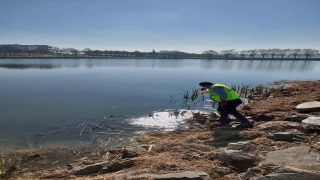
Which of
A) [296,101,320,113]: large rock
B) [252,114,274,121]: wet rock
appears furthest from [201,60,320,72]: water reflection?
[252,114,274,121]: wet rock

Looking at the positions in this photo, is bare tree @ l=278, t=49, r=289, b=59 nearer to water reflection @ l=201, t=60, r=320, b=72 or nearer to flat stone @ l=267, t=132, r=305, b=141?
water reflection @ l=201, t=60, r=320, b=72

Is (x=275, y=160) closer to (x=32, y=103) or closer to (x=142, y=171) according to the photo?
(x=142, y=171)

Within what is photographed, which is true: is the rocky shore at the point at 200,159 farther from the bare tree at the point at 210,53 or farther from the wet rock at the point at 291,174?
the bare tree at the point at 210,53

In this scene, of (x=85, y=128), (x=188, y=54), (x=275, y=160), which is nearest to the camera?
(x=275, y=160)

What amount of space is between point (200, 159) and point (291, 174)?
1.79m

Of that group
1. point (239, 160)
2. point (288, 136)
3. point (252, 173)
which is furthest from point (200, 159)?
point (288, 136)

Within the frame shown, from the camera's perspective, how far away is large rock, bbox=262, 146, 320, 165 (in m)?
4.44

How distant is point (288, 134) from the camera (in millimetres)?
6188

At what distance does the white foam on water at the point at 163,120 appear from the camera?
33.1 ft

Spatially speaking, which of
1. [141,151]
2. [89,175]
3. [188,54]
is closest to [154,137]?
[141,151]

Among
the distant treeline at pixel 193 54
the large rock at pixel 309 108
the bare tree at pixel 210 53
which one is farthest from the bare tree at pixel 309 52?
the large rock at pixel 309 108

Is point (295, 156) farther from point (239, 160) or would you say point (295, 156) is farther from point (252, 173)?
point (252, 173)

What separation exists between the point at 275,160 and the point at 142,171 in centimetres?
259

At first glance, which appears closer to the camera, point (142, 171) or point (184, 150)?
point (142, 171)
